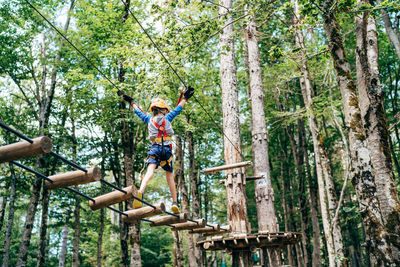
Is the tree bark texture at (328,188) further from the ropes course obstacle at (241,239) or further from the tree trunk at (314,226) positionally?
the ropes course obstacle at (241,239)

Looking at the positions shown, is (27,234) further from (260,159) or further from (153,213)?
(153,213)

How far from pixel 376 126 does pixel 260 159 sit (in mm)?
2692

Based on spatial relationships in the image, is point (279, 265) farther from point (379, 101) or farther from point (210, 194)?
point (210, 194)

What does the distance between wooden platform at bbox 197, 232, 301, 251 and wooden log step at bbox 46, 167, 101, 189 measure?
11.0 feet

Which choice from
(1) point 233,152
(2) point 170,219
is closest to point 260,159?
(1) point 233,152

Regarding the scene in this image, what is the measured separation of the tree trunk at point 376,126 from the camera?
19.0ft

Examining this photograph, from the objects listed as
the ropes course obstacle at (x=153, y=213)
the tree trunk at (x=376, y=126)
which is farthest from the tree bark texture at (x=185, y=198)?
the tree trunk at (x=376, y=126)

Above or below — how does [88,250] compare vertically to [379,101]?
below

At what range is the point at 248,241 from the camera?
581 cm

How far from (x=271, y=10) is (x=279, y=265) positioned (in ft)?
17.9

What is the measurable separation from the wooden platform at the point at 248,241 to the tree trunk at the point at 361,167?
1.41 metres

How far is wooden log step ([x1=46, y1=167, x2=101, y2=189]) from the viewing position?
2.99 metres

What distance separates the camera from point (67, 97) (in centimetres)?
1402

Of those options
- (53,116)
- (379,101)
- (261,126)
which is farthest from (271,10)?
(53,116)
